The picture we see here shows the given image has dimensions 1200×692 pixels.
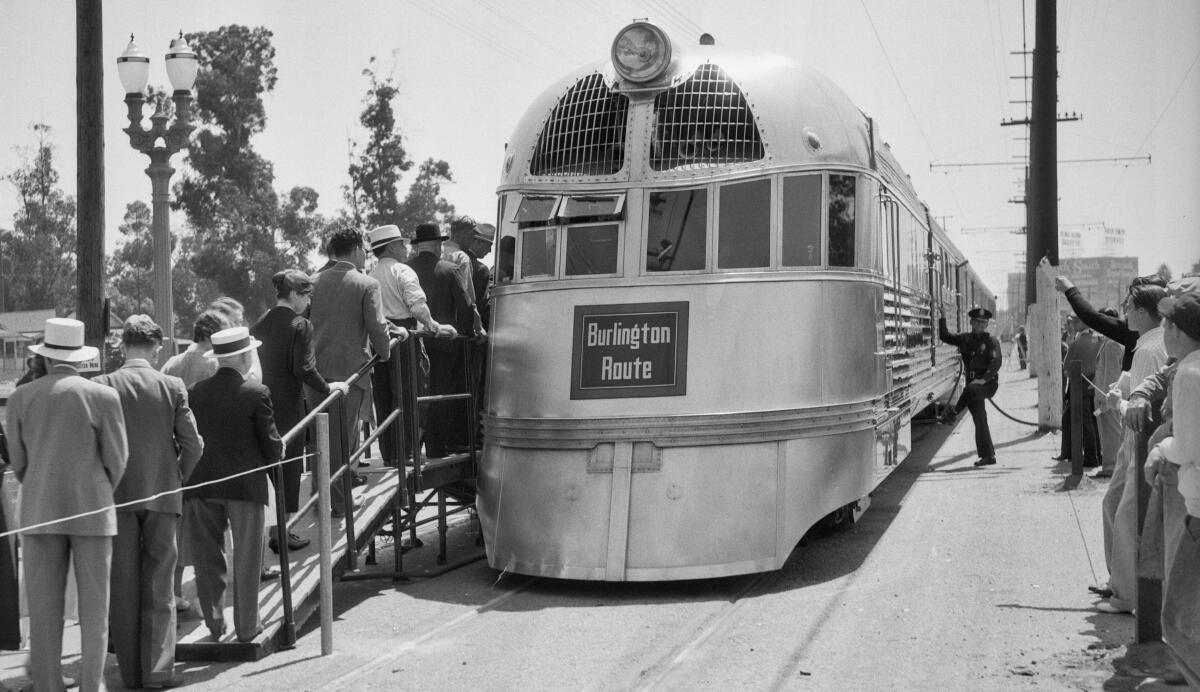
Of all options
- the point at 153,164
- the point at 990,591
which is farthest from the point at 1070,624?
the point at 153,164

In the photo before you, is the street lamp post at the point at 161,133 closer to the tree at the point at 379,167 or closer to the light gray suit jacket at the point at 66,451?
the light gray suit jacket at the point at 66,451

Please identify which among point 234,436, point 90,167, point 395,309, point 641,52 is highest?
point 641,52

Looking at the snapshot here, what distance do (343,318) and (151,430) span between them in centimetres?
253

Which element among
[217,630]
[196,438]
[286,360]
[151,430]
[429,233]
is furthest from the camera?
[429,233]

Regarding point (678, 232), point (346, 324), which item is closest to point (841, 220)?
point (678, 232)

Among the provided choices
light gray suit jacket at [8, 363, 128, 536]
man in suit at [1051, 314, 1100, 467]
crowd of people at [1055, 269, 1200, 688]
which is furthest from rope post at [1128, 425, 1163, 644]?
man in suit at [1051, 314, 1100, 467]

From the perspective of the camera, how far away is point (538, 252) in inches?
370

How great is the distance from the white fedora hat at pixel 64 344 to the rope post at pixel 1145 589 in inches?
202

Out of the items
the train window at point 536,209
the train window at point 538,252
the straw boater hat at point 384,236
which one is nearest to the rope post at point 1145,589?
the train window at point 538,252

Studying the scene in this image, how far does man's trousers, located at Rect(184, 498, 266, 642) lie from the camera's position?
7.10 m

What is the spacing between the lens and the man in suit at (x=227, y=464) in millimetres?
7113

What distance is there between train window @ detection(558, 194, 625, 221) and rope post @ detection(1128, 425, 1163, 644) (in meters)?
3.87

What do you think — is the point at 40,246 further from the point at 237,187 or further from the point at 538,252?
the point at 538,252

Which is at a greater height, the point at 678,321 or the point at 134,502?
the point at 678,321
